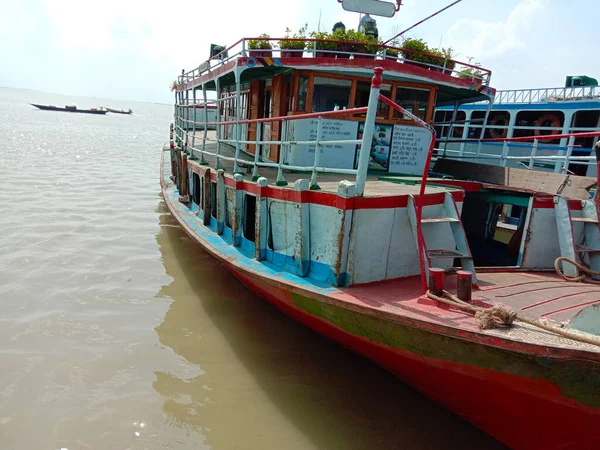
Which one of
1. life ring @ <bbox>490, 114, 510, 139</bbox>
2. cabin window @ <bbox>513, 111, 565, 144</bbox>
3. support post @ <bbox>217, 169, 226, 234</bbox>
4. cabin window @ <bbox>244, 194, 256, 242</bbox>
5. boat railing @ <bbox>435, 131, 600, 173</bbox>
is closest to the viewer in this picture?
boat railing @ <bbox>435, 131, 600, 173</bbox>

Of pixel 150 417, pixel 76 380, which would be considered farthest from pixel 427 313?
pixel 76 380

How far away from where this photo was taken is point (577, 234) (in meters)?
5.66

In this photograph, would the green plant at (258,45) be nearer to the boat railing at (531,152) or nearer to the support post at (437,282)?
the boat railing at (531,152)

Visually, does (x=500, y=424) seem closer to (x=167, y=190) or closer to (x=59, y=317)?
(x=59, y=317)

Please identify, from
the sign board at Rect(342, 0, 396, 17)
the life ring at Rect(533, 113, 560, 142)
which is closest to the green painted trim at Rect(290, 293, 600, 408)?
the sign board at Rect(342, 0, 396, 17)

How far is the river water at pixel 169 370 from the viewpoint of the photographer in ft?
14.7

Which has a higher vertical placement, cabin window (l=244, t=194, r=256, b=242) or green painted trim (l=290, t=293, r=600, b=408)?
cabin window (l=244, t=194, r=256, b=242)

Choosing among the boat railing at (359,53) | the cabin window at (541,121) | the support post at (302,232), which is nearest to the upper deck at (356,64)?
the boat railing at (359,53)

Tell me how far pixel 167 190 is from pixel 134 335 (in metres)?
6.50

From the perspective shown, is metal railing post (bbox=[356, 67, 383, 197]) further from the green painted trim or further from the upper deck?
the upper deck

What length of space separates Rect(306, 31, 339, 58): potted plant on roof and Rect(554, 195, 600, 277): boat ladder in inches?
175

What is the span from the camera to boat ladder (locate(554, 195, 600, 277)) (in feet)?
17.5

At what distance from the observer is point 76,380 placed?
16.9 ft

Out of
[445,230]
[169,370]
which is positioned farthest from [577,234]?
[169,370]
